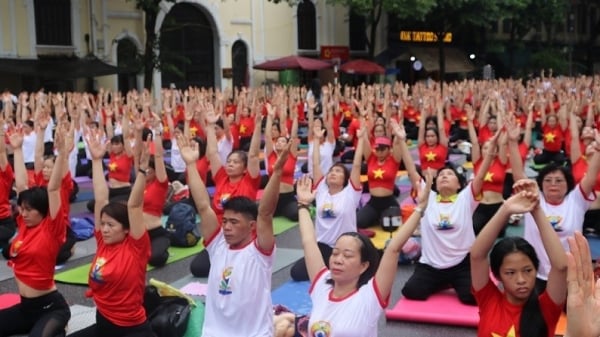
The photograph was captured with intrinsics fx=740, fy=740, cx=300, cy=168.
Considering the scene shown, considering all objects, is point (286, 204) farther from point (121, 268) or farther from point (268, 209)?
point (268, 209)

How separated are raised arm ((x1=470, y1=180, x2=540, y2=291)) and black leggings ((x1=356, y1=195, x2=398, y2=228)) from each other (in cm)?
593

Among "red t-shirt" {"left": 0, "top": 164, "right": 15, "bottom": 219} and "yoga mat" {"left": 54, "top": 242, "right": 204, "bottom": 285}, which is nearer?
"yoga mat" {"left": 54, "top": 242, "right": 204, "bottom": 285}

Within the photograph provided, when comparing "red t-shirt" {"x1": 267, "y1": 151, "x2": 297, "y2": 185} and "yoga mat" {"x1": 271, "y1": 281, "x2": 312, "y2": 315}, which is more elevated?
"red t-shirt" {"x1": 267, "y1": 151, "x2": 297, "y2": 185}

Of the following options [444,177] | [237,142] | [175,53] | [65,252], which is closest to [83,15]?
[175,53]

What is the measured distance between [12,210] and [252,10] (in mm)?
23539

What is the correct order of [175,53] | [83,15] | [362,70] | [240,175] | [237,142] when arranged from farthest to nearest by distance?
[362,70], [175,53], [83,15], [237,142], [240,175]

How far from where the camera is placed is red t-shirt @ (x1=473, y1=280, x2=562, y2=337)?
154 inches

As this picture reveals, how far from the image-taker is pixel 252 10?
106 feet

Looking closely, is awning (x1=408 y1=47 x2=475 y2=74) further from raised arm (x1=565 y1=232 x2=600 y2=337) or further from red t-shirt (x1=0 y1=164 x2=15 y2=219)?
raised arm (x1=565 y1=232 x2=600 y2=337)

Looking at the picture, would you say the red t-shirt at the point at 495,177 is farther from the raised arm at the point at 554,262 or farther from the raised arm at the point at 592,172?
the raised arm at the point at 554,262

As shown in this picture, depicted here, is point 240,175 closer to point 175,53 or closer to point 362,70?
point 175,53

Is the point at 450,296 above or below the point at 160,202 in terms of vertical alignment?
below

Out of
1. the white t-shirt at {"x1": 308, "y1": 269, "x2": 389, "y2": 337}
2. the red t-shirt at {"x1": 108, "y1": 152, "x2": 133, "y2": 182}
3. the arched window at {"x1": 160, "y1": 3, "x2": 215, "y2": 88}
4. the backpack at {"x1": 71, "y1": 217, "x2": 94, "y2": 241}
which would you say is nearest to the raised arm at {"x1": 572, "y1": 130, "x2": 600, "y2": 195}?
the white t-shirt at {"x1": 308, "y1": 269, "x2": 389, "y2": 337}

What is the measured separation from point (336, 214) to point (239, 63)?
25351 millimetres
